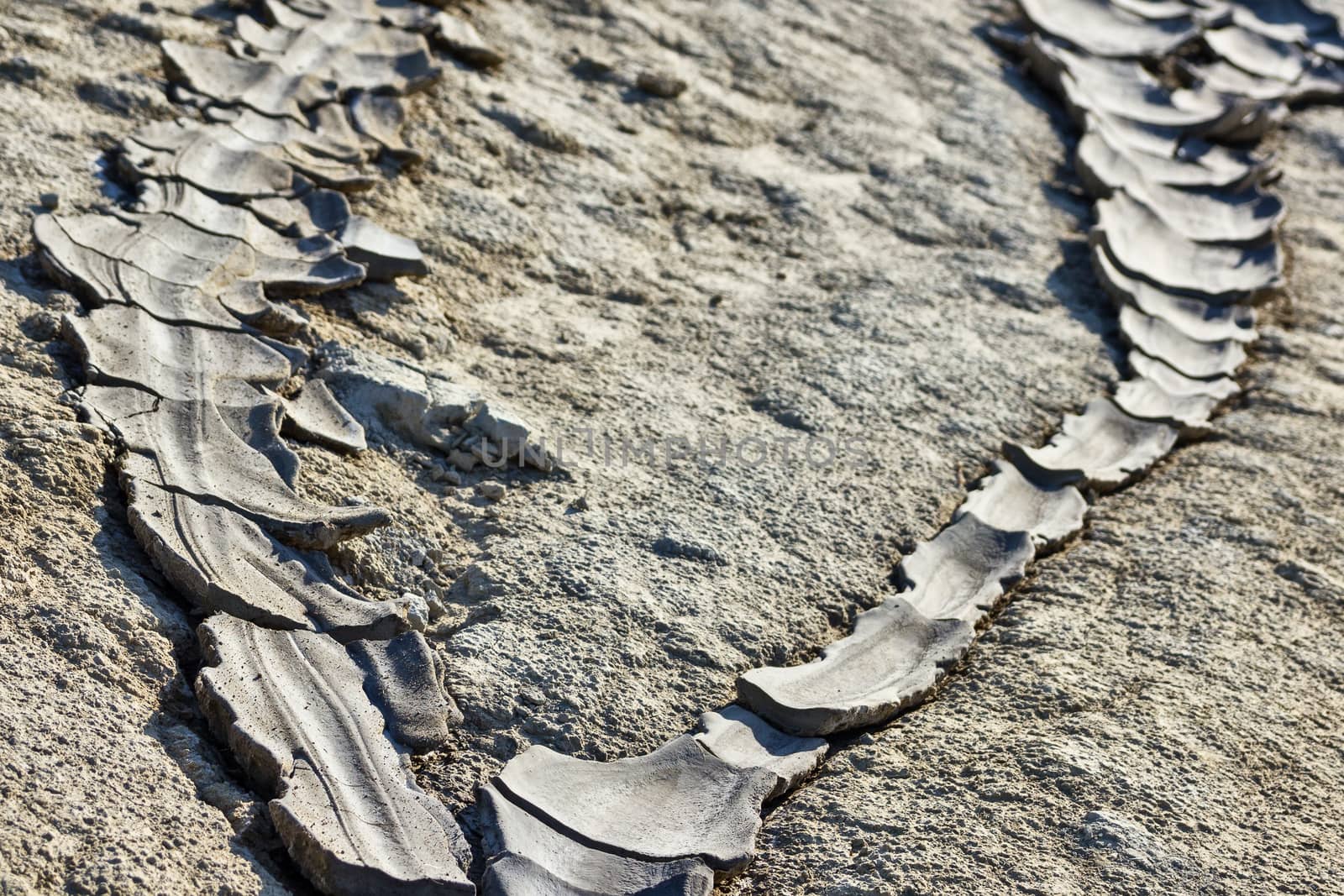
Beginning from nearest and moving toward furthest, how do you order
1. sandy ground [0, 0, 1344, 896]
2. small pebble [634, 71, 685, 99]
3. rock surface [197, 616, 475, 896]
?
1. rock surface [197, 616, 475, 896]
2. sandy ground [0, 0, 1344, 896]
3. small pebble [634, 71, 685, 99]

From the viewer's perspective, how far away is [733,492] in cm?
186

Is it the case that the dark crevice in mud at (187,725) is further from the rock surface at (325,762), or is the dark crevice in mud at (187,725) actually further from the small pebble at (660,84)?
the small pebble at (660,84)

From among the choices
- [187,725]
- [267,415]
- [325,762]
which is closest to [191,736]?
[187,725]

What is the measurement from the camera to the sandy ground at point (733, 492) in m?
1.36

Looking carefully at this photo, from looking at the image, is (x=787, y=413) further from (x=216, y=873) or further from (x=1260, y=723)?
(x=216, y=873)

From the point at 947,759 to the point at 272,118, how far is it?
167 cm

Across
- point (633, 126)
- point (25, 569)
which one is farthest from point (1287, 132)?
point (25, 569)

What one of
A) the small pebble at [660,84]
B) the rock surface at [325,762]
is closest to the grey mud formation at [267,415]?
the rock surface at [325,762]

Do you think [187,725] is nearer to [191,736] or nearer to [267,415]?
[191,736]

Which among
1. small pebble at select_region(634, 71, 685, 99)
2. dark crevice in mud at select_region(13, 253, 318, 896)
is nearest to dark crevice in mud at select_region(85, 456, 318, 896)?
dark crevice in mud at select_region(13, 253, 318, 896)

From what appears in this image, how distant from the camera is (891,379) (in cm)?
216

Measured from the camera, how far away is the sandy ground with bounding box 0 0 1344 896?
1.36 m

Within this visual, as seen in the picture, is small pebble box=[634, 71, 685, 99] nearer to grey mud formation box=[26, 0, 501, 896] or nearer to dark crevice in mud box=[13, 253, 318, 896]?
grey mud formation box=[26, 0, 501, 896]

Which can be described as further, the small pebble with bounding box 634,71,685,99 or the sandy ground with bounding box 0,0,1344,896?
the small pebble with bounding box 634,71,685,99
